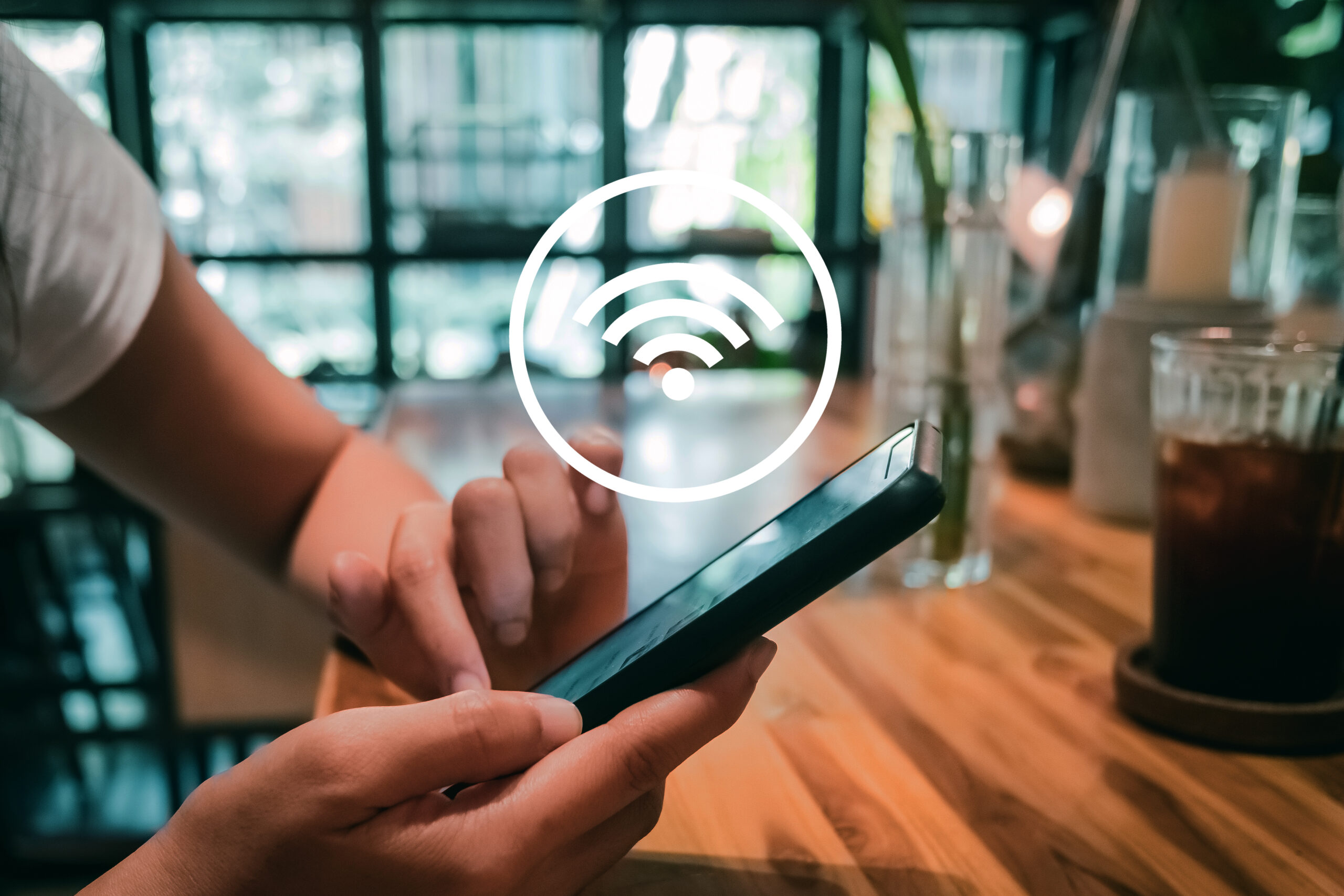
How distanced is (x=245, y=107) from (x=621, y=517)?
9.16 feet

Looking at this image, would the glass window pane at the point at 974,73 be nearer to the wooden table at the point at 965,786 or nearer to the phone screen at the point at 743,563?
the wooden table at the point at 965,786

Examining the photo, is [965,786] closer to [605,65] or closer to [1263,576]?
[1263,576]

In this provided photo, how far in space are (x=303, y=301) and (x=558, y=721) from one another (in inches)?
111

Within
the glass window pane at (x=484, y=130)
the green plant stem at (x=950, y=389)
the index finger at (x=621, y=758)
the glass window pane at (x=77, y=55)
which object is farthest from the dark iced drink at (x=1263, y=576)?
the glass window pane at (x=77, y=55)

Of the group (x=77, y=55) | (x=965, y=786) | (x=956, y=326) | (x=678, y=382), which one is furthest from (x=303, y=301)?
(x=965, y=786)

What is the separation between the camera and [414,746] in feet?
0.95

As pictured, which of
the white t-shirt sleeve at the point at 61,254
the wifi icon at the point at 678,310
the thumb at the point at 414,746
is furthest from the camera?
the white t-shirt sleeve at the point at 61,254

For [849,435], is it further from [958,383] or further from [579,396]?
[958,383]

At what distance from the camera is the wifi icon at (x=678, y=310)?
0.39 metres

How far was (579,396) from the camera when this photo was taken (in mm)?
1102

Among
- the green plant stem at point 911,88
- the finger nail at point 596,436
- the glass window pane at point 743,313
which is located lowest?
the finger nail at point 596,436

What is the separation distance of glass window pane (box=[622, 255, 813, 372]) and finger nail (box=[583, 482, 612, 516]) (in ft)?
0.19

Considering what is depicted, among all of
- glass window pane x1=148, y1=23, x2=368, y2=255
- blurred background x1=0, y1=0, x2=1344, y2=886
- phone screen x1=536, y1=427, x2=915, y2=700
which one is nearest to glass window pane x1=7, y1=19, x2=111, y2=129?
blurred background x1=0, y1=0, x2=1344, y2=886

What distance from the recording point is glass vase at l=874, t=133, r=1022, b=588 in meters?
0.67
